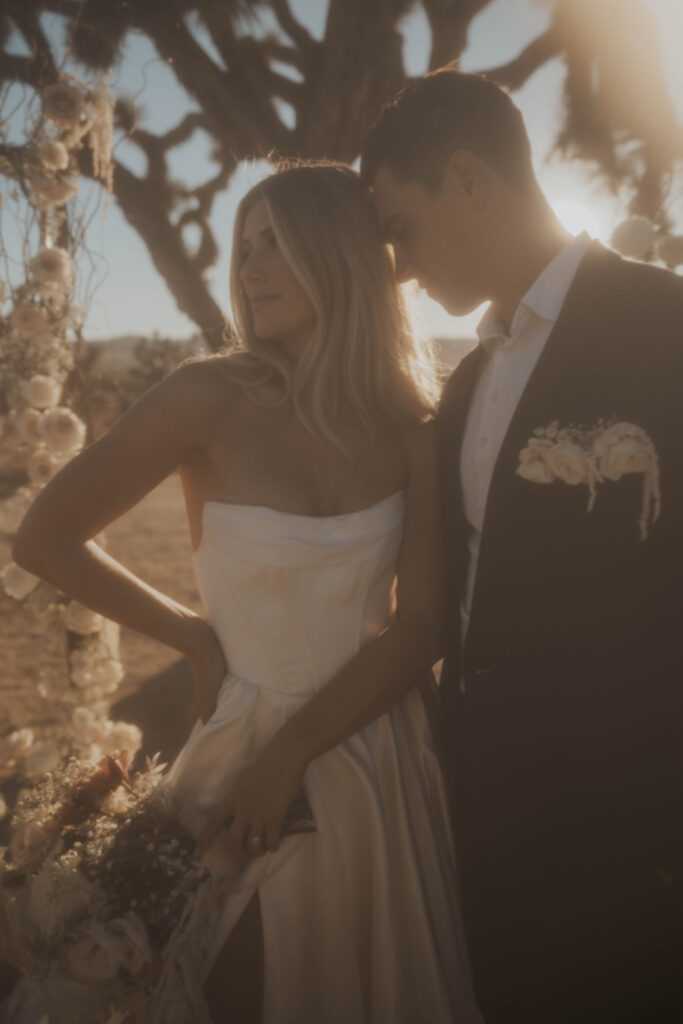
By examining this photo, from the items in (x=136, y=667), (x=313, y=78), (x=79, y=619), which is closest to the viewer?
(x=79, y=619)

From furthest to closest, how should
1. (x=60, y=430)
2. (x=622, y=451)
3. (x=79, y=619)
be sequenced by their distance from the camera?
1. (x=79, y=619)
2. (x=60, y=430)
3. (x=622, y=451)

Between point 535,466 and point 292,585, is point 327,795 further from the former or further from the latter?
point 535,466

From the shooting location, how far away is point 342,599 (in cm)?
185

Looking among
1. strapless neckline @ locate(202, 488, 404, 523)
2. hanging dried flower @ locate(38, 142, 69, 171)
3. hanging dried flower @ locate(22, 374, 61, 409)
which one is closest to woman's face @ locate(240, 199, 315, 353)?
strapless neckline @ locate(202, 488, 404, 523)

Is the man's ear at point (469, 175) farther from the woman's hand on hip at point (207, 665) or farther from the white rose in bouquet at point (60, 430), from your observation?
the white rose in bouquet at point (60, 430)

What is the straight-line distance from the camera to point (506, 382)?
6.70 ft

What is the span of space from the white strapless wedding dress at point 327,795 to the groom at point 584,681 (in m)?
0.12

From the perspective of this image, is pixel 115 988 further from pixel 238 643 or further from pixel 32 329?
pixel 32 329

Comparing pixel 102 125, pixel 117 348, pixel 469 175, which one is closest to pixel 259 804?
pixel 469 175

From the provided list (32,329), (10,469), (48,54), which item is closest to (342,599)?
(32,329)

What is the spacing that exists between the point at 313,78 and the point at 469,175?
3.18 meters

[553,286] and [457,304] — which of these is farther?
[457,304]

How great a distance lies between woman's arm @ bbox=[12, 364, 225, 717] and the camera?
1.76 m

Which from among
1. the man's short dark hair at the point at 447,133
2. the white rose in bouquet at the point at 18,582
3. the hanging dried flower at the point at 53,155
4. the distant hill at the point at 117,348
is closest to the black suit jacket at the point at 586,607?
the man's short dark hair at the point at 447,133
